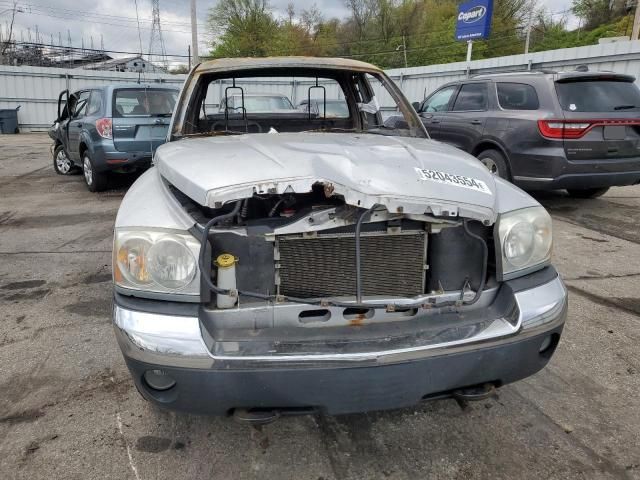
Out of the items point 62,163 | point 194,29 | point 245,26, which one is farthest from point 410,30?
point 62,163

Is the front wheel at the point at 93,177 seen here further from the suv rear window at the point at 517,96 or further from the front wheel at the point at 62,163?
the suv rear window at the point at 517,96

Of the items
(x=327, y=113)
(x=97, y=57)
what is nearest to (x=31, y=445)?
(x=327, y=113)

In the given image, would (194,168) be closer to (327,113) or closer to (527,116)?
(327,113)

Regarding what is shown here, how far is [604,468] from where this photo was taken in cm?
206

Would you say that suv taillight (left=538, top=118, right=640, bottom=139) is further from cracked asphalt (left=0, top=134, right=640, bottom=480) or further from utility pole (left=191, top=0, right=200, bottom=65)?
utility pole (left=191, top=0, right=200, bottom=65)

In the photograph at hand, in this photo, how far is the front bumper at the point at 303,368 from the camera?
5.56 ft

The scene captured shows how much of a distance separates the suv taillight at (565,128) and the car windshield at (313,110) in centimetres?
286

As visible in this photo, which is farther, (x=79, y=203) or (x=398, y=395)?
(x=79, y=203)

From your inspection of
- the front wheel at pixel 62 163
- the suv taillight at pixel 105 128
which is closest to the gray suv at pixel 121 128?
the suv taillight at pixel 105 128

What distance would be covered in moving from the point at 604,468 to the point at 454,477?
650mm

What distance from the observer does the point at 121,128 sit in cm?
744

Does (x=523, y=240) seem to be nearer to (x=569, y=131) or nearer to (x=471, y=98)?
(x=569, y=131)

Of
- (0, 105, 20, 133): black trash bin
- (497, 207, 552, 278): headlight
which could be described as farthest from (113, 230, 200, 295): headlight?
(0, 105, 20, 133): black trash bin

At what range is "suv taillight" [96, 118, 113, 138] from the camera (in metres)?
7.43
